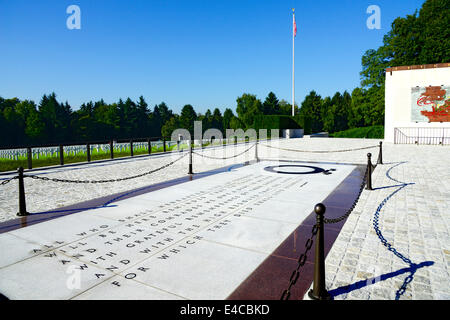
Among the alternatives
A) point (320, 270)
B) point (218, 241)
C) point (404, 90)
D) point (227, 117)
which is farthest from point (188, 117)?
point (320, 270)

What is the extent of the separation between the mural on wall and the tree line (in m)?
14.5

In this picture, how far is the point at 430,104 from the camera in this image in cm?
2586

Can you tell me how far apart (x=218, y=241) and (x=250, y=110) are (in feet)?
238

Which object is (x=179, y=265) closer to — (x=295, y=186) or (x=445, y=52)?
(x=295, y=186)

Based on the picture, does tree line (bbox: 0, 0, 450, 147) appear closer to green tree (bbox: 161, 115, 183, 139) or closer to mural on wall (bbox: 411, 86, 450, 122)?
green tree (bbox: 161, 115, 183, 139)

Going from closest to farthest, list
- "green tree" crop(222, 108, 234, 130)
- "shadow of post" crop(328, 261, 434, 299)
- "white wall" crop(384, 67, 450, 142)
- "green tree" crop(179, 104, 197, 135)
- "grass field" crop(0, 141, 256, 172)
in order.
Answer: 1. "shadow of post" crop(328, 261, 434, 299)
2. "grass field" crop(0, 141, 256, 172)
3. "white wall" crop(384, 67, 450, 142)
4. "green tree" crop(179, 104, 197, 135)
5. "green tree" crop(222, 108, 234, 130)

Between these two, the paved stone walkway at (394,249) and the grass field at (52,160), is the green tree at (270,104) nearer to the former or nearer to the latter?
the grass field at (52,160)

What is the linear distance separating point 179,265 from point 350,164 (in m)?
12.3

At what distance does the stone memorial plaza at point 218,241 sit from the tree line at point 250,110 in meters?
37.1

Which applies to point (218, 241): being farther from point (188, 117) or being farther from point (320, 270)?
point (188, 117)

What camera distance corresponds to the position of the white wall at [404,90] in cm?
2545

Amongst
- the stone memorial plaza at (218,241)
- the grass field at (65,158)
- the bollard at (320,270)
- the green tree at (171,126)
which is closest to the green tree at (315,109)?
the green tree at (171,126)

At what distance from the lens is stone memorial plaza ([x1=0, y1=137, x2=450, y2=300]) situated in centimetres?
356

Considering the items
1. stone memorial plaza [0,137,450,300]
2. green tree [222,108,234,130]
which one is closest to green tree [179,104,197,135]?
green tree [222,108,234,130]
